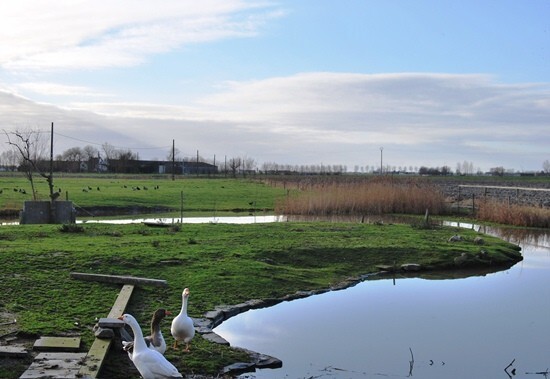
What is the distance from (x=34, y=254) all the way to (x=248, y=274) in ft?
16.6

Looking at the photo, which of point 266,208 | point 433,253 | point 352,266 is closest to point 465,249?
point 433,253

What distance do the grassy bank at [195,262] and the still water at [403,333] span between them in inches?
35.8

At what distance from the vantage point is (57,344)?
9.20 meters

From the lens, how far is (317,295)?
49.4 ft

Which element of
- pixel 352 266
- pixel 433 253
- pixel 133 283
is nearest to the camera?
pixel 133 283

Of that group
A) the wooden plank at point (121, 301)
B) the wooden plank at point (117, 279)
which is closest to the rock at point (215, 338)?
the wooden plank at point (121, 301)

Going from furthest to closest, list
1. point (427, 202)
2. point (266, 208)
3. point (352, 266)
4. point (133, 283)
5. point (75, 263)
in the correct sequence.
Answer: point (266, 208)
point (427, 202)
point (352, 266)
point (75, 263)
point (133, 283)

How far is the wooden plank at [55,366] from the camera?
797cm

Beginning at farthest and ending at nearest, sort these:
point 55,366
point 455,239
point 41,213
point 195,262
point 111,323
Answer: point 41,213 < point 455,239 < point 195,262 < point 111,323 < point 55,366

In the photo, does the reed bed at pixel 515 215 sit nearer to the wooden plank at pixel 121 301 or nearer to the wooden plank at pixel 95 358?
the wooden plank at pixel 121 301

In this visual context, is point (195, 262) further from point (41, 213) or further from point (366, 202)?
point (366, 202)

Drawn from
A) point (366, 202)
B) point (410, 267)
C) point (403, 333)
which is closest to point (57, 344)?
point (403, 333)

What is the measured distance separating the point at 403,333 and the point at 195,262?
19.2 ft

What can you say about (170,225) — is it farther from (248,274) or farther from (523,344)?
(523,344)
